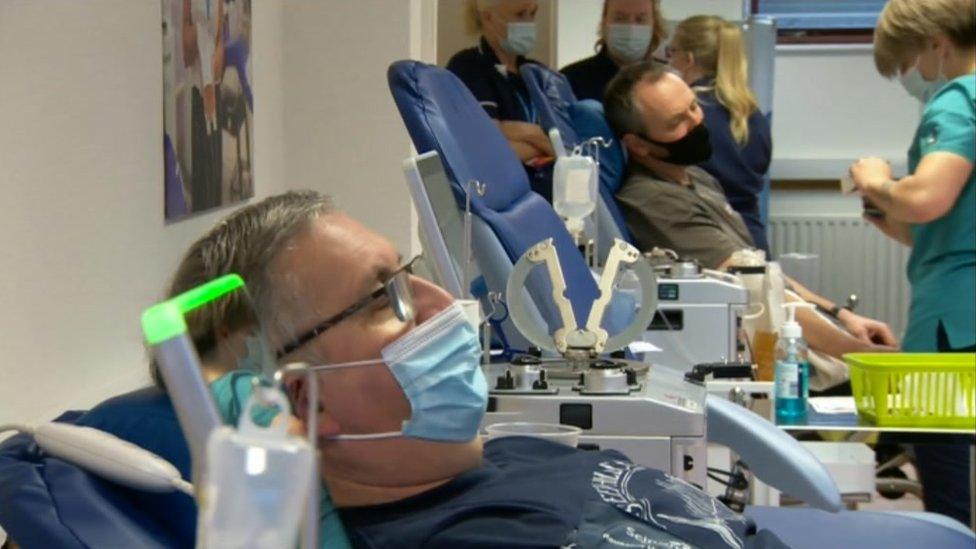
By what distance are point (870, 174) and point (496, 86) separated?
1418 millimetres

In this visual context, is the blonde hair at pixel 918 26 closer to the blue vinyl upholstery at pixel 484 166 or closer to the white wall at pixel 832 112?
the blue vinyl upholstery at pixel 484 166

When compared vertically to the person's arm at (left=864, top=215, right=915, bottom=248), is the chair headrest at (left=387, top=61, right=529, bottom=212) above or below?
above

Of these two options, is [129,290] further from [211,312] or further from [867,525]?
[211,312]

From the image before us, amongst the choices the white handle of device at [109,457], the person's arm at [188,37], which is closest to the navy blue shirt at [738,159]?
the person's arm at [188,37]

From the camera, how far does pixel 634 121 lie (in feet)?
12.6

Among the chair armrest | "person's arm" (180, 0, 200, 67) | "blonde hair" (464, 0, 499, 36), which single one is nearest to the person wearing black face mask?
"blonde hair" (464, 0, 499, 36)

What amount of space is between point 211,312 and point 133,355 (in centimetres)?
142

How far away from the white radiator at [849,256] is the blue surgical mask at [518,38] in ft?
6.92

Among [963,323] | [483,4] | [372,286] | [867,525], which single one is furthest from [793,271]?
[372,286]

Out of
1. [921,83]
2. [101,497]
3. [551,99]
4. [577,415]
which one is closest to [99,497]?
[101,497]

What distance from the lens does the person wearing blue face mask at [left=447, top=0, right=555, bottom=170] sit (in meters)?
4.02

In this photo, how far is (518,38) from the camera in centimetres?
428

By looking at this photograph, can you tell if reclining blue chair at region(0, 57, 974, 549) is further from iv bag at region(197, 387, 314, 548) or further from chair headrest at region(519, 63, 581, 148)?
chair headrest at region(519, 63, 581, 148)

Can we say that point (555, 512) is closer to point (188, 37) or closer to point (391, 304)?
point (391, 304)
